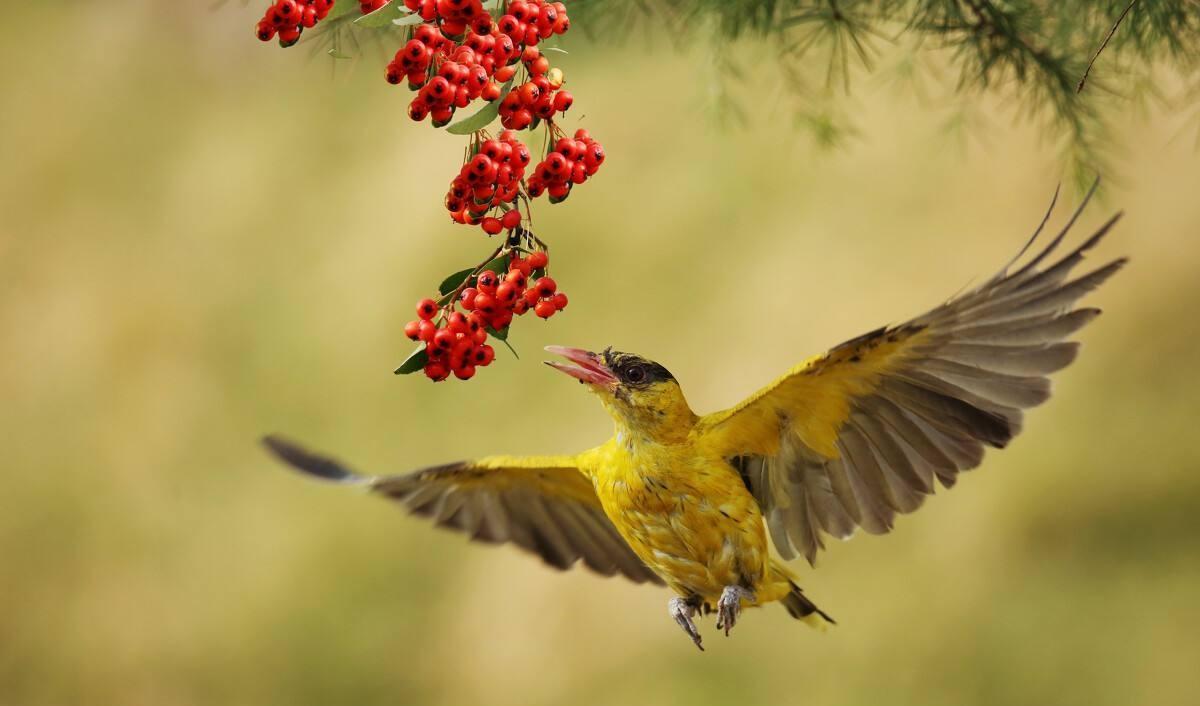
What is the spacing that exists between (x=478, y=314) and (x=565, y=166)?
5.5 inches

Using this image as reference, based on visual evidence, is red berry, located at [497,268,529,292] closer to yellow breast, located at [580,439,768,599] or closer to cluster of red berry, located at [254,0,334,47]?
cluster of red berry, located at [254,0,334,47]

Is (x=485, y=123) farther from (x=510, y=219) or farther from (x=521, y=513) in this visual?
(x=521, y=513)

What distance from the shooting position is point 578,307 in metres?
3.40

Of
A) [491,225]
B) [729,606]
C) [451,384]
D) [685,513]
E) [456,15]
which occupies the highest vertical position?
[451,384]

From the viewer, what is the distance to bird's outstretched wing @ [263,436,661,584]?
1.84m

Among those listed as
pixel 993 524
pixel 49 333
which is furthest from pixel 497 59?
pixel 49 333

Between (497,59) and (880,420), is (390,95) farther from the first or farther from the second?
(497,59)

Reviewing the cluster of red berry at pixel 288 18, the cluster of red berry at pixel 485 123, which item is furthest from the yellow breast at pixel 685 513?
the cluster of red berry at pixel 288 18

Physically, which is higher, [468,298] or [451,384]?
[451,384]

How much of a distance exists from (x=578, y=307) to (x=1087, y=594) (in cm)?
143

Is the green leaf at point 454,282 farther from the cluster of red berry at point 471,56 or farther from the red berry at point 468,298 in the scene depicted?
the cluster of red berry at point 471,56

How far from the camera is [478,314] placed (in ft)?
3.46

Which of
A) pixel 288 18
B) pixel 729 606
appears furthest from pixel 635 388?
pixel 288 18

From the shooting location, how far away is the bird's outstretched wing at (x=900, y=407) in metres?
A: 1.34
